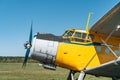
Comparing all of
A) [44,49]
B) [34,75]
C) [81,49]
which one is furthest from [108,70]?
[34,75]

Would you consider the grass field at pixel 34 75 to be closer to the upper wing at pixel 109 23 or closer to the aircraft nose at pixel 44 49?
Result: the aircraft nose at pixel 44 49

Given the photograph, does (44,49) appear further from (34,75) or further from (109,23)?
(34,75)

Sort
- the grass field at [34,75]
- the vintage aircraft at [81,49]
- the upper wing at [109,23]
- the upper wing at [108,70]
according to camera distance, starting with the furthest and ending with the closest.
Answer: the grass field at [34,75], the vintage aircraft at [81,49], the upper wing at [108,70], the upper wing at [109,23]

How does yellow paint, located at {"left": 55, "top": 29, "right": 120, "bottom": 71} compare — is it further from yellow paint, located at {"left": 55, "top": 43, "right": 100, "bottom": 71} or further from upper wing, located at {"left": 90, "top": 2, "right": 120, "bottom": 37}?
upper wing, located at {"left": 90, "top": 2, "right": 120, "bottom": 37}

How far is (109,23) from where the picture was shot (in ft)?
40.5

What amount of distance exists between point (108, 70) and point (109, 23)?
184cm

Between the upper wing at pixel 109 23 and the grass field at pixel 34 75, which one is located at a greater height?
the upper wing at pixel 109 23

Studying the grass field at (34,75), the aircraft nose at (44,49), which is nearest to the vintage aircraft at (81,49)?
the aircraft nose at (44,49)

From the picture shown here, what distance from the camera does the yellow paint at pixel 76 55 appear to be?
43.0ft

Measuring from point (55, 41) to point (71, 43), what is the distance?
0.67 m

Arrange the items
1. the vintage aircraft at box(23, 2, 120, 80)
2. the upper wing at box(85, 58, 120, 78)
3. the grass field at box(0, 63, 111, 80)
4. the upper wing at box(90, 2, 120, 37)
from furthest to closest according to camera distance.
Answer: the grass field at box(0, 63, 111, 80) < the vintage aircraft at box(23, 2, 120, 80) < the upper wing at box(85, 58, 120, 78) < the upper wing at box(90, 2, 120, 37)

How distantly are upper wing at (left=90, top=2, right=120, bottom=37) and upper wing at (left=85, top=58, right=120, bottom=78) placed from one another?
1435 mm

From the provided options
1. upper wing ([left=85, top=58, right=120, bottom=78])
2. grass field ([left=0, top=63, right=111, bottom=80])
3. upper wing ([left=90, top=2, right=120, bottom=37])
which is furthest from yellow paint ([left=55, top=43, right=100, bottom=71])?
grass field ([left=0, top=63, right=111, bottom=80])

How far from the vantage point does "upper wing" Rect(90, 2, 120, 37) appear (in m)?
11.4
